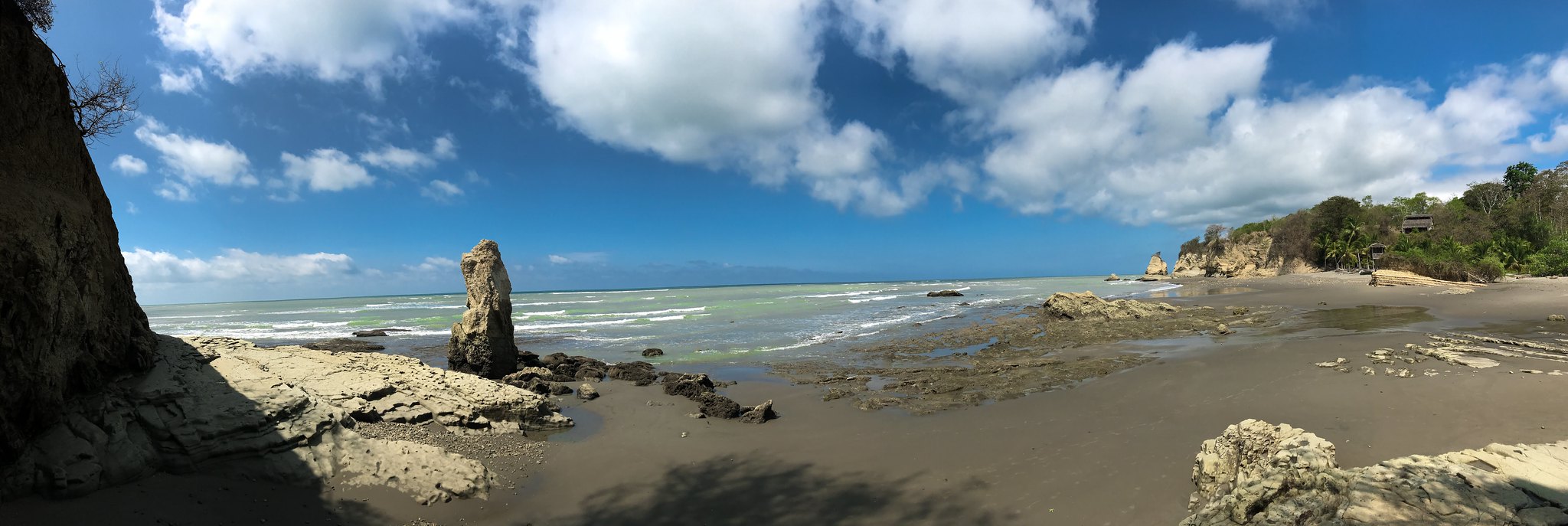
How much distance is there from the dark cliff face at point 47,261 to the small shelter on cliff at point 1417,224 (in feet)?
243

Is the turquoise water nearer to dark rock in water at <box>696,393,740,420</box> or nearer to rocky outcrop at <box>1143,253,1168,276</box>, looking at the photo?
dark rock in water at <box>696,393,740,420</box>

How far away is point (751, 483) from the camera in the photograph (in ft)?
21.3

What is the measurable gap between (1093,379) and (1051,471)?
17.9ft

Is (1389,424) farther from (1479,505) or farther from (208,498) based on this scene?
(208,498)

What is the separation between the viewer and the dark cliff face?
13.8ft

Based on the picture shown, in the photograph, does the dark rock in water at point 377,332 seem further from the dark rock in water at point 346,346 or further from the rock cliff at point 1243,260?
the rock cliff at point 1243,260

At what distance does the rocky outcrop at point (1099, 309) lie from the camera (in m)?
21.4

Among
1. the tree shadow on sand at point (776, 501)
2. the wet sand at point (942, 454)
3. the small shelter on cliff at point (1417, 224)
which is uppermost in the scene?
the small shelter on cliff at point (1417, 224)

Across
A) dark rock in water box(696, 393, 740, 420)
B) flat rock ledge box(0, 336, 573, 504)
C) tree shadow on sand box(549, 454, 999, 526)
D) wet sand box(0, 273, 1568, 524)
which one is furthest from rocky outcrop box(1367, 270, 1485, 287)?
flat rock ledge box(0, 336, 573, 504)

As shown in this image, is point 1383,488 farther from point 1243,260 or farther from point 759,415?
point 1243,260

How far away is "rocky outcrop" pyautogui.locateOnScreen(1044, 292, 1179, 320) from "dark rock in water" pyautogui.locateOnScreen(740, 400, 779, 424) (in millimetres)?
16898

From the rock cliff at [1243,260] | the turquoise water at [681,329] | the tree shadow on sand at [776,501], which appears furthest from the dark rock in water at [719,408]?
the rock cliff at [1243,260]

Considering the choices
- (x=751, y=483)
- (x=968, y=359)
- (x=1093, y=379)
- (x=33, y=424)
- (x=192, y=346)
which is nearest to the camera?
(x=33, y=424)

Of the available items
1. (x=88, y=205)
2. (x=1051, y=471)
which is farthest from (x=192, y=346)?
(x=1051, y=471)
